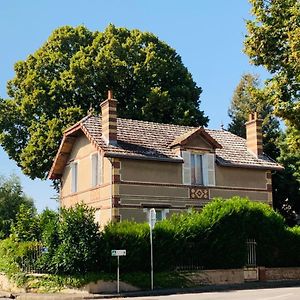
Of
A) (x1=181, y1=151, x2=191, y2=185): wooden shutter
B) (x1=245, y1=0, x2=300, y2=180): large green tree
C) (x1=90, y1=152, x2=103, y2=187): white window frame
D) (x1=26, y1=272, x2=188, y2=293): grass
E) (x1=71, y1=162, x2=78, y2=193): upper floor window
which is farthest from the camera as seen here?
(x1=71, y1=162, x2=78, y2=193): upper floor window

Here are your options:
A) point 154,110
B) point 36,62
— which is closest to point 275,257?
point 154,110

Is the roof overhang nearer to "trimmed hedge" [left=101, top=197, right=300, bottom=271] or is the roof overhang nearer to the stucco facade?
the stucco facade

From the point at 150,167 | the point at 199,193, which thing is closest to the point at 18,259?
the point at 150,167

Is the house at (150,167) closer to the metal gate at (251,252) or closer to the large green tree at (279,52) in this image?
the metal gate at (251,252)

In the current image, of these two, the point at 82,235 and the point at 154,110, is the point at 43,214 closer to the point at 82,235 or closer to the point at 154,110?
the point at 82,235

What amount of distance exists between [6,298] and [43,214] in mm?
3749

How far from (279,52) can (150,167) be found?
11593 millimetres

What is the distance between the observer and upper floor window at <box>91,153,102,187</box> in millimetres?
31691

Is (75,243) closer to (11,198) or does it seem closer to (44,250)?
(44,250)

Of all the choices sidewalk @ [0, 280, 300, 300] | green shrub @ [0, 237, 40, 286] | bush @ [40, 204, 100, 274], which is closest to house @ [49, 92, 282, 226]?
green shrub @ [0, 237, 40, 286]

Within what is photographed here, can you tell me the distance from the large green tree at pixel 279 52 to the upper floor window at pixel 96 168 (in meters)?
12.4

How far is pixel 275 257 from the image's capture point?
Answer: 28.0m

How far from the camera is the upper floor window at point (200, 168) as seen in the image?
32438 millimetres

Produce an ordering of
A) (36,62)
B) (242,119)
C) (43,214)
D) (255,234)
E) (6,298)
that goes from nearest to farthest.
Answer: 1. (6,298)
2. (43,214)
3. (255,234)
4. (36,62)
5. (242,119)
